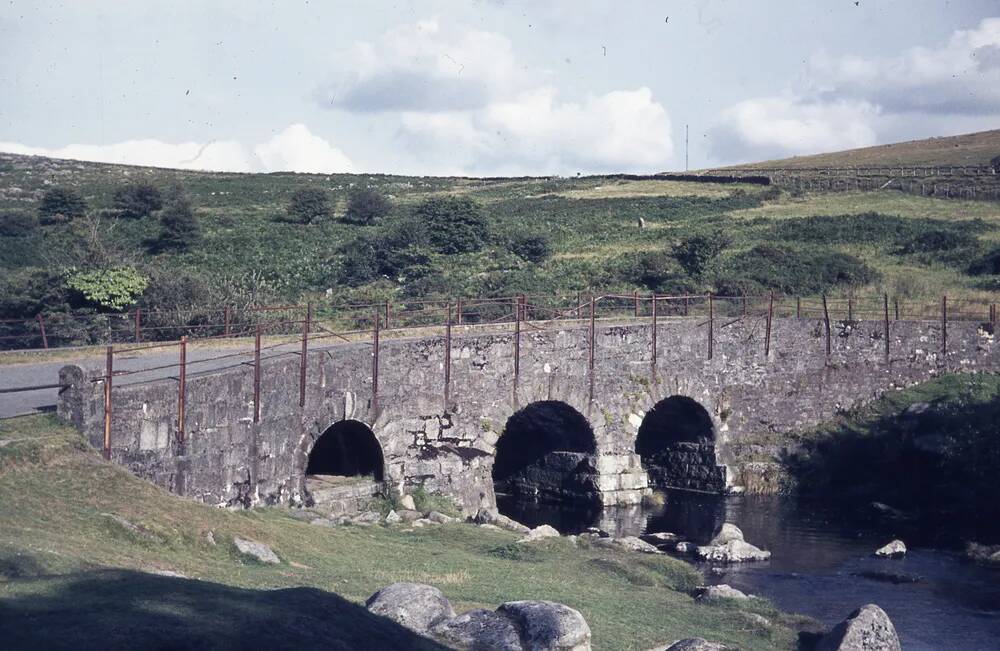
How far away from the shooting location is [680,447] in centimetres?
3225

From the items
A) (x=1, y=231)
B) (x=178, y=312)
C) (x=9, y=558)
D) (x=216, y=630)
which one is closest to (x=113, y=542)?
(x=9, y=558)

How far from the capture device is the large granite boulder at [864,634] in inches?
591

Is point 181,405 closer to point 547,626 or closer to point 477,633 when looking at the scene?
point 477,633

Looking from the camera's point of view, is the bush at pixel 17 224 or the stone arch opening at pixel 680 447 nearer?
the stone arch opening at pixel 680 447

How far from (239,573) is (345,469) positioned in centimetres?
1045

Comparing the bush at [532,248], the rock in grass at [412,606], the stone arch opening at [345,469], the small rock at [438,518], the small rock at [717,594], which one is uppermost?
the bush at [532,248]

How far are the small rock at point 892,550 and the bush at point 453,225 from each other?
105 ft

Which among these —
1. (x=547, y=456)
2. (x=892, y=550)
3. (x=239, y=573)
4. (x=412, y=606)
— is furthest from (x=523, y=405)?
(x=412, y=606)

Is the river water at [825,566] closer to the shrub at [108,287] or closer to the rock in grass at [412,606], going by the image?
the rock in grass at [412,606]

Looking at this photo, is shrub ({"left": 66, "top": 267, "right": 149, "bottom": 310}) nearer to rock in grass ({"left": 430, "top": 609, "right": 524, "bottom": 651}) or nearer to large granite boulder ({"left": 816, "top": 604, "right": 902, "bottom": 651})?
rock in grass ({"left": 430, "top": 609, "right": 524, "bottom": 651})

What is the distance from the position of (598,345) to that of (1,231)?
3527 cm

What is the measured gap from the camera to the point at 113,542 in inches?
555

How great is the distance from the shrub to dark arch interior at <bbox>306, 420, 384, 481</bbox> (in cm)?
1014

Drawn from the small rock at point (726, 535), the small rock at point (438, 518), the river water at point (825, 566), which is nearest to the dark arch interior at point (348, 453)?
the small rock at point (438, 518)
